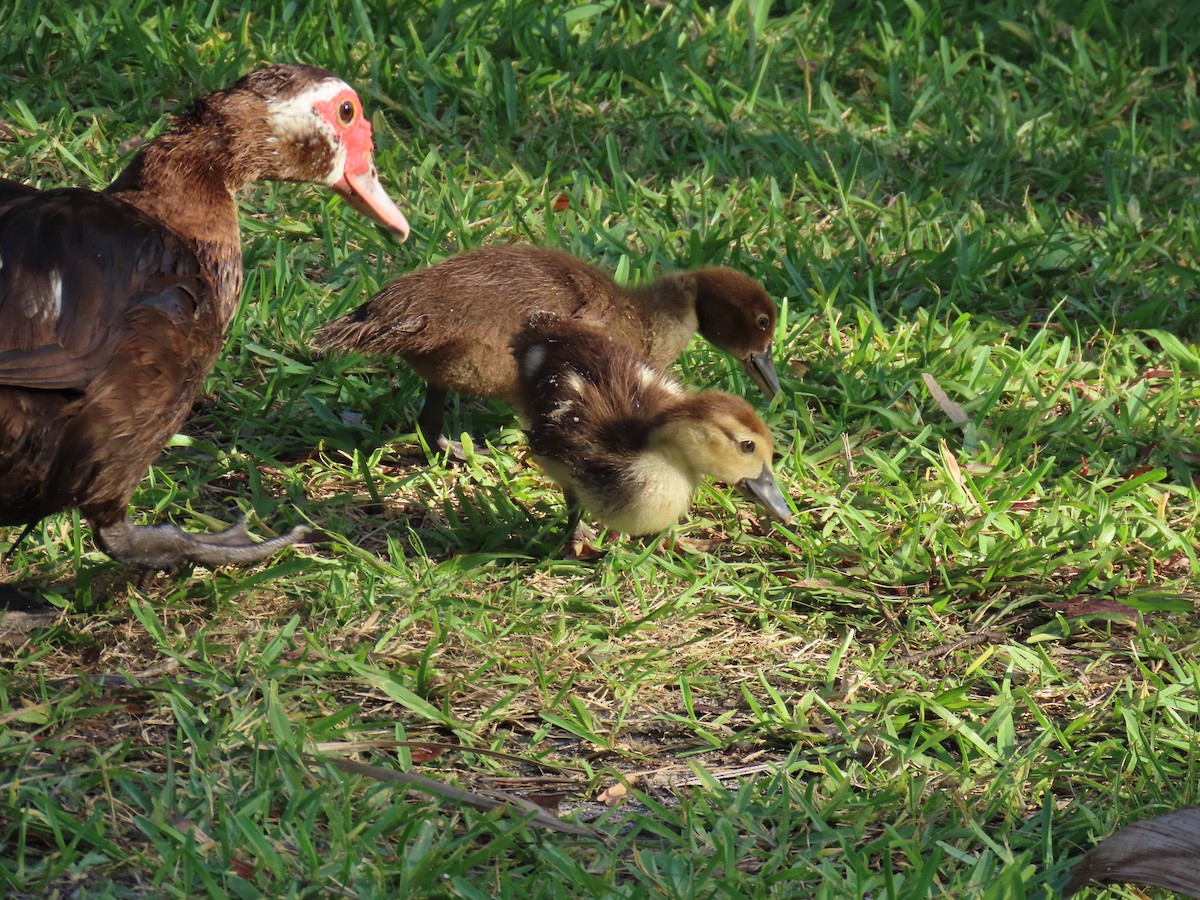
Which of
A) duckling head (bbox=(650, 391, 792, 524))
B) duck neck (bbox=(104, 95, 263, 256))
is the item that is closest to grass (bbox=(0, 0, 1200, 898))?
duckling head (bbox=(650, 391, 792, 524))

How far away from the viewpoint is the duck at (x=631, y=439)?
13.6ft

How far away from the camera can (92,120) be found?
605 centimetres

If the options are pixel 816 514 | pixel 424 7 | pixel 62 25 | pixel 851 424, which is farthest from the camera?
pixel 424 7

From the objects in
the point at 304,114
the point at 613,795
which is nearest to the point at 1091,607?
the point at 613,795

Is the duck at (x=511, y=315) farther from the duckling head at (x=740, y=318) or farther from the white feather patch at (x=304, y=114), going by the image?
the white feather patch at (x=304, y=114)

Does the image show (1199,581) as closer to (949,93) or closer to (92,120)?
(949,93)

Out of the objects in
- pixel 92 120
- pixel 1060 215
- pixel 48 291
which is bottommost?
pixel 1060 215

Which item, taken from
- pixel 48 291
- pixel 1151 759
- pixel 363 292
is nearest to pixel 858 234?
pixel 363 292

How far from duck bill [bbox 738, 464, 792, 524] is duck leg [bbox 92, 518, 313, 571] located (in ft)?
4.35

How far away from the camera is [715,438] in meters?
4.09

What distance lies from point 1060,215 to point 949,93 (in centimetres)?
105

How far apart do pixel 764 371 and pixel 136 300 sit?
2.14m

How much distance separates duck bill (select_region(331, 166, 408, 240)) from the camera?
4.59 metres

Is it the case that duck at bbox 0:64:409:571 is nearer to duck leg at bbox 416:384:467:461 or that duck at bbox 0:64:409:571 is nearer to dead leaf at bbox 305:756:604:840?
duck leg at bbox 416:384:467:461
